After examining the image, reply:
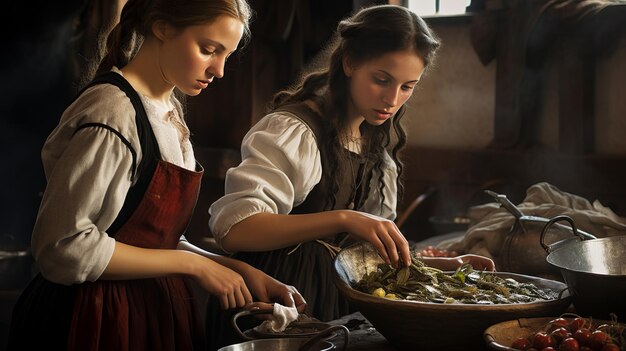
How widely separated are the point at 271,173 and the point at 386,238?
0.59 m

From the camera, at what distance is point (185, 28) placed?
2.29m

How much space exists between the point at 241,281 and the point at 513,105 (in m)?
3.92

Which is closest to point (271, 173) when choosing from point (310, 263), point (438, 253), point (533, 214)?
point (310, 263)

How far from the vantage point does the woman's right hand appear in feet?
7.28

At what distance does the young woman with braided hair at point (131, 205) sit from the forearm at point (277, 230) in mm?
189

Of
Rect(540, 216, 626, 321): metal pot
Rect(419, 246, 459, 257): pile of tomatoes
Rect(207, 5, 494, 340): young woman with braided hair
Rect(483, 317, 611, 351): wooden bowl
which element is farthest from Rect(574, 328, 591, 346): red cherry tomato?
Rect(419, 246, 459, 257): pile of tomatoes

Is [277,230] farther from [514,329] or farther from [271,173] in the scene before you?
[514,329]

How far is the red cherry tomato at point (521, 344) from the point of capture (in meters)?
1.84

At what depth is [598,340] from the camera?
1.80 metres

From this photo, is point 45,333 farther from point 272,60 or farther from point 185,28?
point 272,60

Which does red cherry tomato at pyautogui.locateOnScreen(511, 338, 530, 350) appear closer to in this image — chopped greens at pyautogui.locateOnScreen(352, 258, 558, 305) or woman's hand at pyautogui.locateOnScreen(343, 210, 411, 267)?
chopped greens at pyautogui.locateOnScreen(352, 258, 558, 305)

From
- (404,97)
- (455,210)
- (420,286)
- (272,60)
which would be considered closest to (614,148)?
(455,210)

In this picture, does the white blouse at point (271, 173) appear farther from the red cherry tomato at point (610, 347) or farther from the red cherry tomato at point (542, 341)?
the red cherry tomato at point (610, 347)

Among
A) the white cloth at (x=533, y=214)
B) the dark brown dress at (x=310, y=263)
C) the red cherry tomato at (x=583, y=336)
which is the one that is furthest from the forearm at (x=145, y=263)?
the white cloth at (x=533, y=214)
